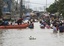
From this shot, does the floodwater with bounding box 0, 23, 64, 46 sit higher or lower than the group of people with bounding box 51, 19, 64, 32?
higher

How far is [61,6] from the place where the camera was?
3157 inches

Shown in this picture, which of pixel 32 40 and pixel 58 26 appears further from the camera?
pixel 58 26

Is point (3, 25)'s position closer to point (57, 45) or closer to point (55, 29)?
point (55, 29)

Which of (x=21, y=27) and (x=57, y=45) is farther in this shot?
(x=21, y=27)

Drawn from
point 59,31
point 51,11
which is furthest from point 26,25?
point 51,11

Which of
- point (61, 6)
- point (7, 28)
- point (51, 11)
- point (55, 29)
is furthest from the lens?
point (51, 11)

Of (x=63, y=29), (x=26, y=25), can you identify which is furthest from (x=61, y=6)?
(x=63, y=29)

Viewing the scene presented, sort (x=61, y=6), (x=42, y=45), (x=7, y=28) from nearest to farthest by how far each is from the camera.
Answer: (x=42, y=45), (x=7, y=28), (x=61, y=6)

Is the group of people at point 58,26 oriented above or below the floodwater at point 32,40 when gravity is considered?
below

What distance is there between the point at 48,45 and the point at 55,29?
644 inches

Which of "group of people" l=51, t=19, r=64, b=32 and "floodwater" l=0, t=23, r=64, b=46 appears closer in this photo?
"floodwater" l=0, t=23, r=64, b=46

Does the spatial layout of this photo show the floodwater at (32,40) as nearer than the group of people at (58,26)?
Yes

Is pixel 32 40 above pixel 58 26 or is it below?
above

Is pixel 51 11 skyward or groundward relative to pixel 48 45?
groundward
